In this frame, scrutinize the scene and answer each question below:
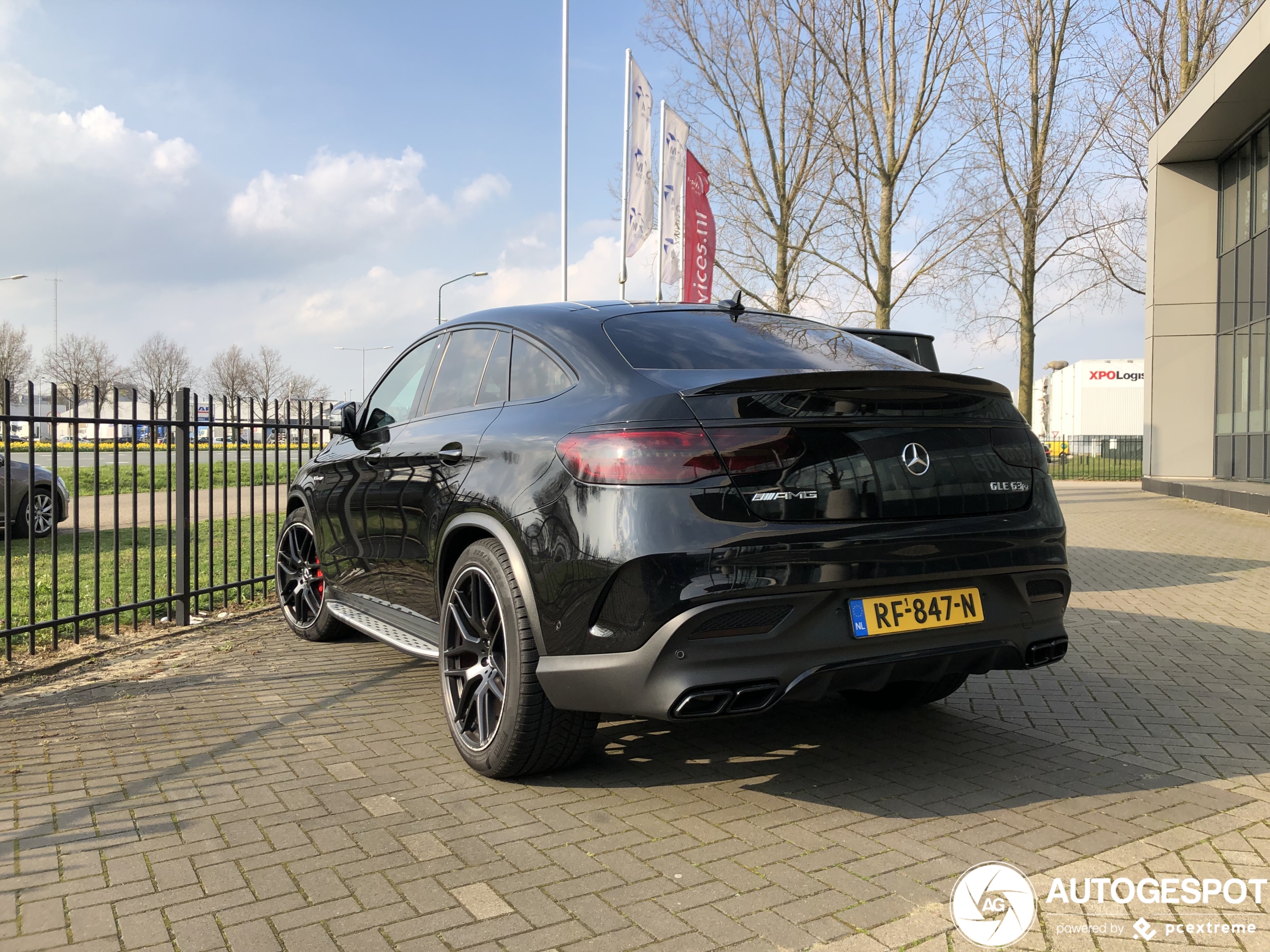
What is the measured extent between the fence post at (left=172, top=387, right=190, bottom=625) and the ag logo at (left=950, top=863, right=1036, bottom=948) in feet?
18.4

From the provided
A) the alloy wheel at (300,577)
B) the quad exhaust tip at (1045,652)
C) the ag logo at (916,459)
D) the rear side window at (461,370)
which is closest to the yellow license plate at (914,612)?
the quad exhaust tip at (1045,652)

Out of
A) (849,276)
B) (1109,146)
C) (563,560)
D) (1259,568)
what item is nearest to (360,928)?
(563,560)

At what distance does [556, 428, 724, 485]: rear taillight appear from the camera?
3123 millimetres

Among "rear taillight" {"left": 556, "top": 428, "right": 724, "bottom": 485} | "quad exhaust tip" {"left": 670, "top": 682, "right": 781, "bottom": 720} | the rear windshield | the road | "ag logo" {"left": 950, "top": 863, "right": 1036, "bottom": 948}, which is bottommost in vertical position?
"ag logo" {"left": 950, "top": 863, "right": 1036, "bottom": 948}

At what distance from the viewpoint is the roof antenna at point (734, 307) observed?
4.28m

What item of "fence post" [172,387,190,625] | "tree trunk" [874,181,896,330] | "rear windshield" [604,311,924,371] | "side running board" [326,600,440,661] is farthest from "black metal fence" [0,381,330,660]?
"tree trunk" [874,181,896,330]

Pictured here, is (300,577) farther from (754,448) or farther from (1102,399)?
(1102,399)

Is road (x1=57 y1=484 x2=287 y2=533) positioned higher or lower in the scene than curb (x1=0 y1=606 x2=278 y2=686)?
higher

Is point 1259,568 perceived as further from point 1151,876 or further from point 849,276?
point 849,276

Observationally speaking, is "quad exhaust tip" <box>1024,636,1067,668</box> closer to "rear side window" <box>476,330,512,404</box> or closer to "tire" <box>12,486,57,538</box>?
"rear side window" <box>476,330,512,404</box>

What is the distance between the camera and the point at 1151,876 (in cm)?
283

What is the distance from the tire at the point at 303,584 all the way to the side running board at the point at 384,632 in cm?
47

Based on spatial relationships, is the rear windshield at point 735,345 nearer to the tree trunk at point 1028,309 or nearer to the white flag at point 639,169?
the white flag at point 639,169

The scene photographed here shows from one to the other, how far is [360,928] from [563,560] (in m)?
1.21
